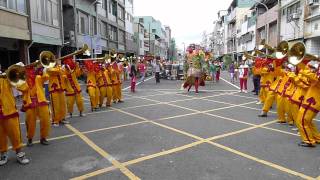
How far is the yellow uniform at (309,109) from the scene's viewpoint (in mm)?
6246

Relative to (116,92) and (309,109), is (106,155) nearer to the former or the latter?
(309,109)

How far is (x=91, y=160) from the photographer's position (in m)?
5.64

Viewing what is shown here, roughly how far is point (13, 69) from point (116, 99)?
7542 mm

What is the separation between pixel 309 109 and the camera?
20.6 ft

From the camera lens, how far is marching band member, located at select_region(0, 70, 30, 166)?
5477 mm

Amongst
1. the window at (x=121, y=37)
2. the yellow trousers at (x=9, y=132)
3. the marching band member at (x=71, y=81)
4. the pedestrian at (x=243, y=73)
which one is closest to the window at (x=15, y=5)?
the marching band member at (x=71, y=81)

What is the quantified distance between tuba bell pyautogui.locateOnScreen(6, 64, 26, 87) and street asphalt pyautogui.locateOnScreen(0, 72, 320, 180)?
1.38m

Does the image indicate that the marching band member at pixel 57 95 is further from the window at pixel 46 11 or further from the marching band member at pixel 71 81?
the window at pixel 46 11

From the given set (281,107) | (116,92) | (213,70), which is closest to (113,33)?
(213,70)

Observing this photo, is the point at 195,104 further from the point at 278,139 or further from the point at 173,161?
the point at 173,161

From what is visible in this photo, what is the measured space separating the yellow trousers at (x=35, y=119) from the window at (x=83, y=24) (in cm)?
2196

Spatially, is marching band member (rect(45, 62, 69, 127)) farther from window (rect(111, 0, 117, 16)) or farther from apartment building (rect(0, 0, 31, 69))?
window (rect(111, 0, 117, 16))

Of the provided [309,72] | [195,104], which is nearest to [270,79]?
[195,104]

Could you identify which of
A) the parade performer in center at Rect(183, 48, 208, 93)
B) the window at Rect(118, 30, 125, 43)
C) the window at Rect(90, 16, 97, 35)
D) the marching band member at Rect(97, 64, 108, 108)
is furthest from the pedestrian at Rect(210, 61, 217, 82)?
the window at Rect(118, 30, 125, 43)
